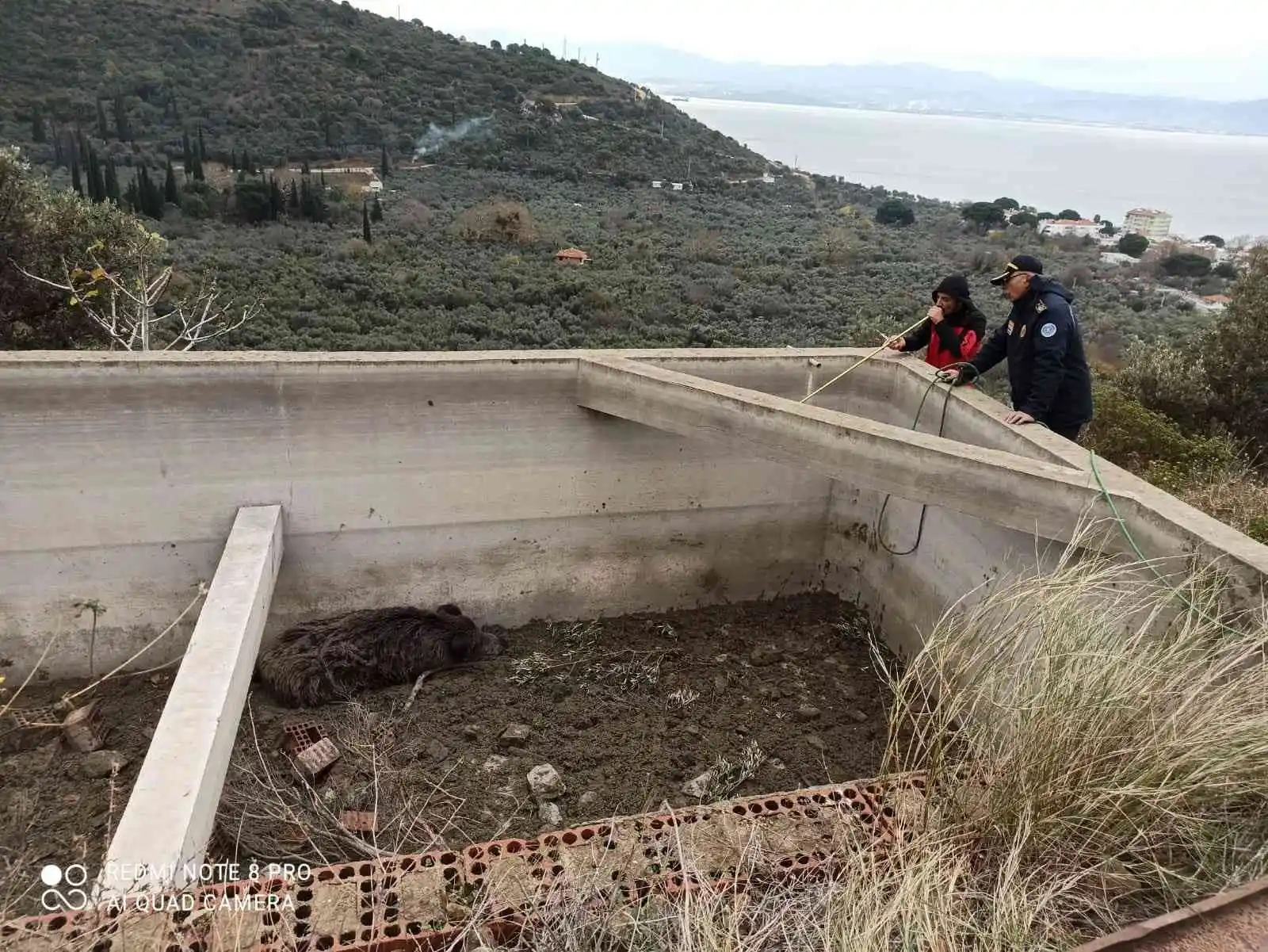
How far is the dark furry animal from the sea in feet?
196

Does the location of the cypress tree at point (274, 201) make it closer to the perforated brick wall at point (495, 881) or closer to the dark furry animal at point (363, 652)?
the dark furry animal at point (363, 652)

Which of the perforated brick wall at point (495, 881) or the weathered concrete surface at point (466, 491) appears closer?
the perforated brick wall at point (495, 881)

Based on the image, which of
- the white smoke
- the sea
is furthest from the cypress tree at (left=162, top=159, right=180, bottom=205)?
the sea

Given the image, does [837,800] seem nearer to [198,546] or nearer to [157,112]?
[198,546]

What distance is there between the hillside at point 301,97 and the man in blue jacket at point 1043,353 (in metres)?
42.9

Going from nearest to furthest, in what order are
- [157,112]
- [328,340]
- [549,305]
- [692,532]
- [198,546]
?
A: [198,546] → [692,532] → [328,340] → [549,305] → [157,112]

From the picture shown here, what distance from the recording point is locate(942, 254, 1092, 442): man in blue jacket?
401cm

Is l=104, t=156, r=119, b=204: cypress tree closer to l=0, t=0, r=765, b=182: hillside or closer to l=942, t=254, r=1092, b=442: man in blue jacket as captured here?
l=0, t=0, r=765, b=182: hillside

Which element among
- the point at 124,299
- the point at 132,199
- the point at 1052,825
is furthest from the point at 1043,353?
the point at 132,199

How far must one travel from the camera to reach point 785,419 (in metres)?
4.07

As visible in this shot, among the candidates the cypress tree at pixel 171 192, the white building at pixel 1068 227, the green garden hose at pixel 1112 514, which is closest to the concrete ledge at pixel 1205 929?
the green garden hose at pixel 1112 514

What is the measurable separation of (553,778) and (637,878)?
175 centimetres

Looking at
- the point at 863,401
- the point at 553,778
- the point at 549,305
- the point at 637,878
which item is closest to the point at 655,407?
the point at 863,401

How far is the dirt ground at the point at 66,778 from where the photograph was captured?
10.5 feet
